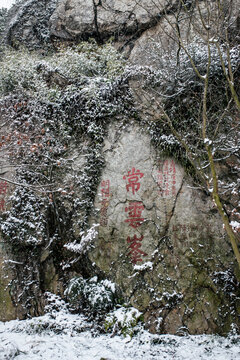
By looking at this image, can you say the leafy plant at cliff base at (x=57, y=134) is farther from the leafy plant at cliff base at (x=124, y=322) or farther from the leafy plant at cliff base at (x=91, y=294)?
the leafy plant at cliff base at (x=124, y=322)

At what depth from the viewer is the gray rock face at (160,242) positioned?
467 cm

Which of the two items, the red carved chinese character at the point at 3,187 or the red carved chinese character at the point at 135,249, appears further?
the red carved chinese character at the point at 3,187

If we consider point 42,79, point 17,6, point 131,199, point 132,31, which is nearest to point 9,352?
point 131,199

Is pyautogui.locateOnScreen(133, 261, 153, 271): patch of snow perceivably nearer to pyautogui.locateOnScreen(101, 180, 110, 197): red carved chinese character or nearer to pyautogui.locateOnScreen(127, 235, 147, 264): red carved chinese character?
pyautogui.locateOnScreen(127, 235, 147, 264): red carved chinese character

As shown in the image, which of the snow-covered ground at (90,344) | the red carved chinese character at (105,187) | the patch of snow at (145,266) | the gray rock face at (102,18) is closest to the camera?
the snow-covered ground at (90,344)

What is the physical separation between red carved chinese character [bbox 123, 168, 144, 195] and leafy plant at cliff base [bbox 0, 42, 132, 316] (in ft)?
2.27

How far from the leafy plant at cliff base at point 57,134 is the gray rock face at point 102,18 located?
1.31 meters

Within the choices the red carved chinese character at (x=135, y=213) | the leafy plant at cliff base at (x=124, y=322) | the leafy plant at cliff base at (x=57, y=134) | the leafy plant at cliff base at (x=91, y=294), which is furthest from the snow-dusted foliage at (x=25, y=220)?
the leafy plant at cliff base at (x=124, y=322)

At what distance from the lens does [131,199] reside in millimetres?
5379

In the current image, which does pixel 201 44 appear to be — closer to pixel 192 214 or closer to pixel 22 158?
pixel 192 214

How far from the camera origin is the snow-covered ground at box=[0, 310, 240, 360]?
4.04 m

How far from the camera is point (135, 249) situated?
5.10 m

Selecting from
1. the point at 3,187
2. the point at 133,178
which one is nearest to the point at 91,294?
the point at 133,178

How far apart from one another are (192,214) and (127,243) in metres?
1.40
